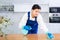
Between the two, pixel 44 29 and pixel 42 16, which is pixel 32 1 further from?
pixel 44 29

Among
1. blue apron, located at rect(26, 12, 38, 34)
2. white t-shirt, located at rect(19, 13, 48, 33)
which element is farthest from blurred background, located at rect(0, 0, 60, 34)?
blue apron, located at rect(26, 12, 38, 34)

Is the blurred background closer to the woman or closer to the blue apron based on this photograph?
the woman

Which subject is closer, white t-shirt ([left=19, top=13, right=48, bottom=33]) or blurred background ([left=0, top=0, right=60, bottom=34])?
white t-shirt ([left=19, top=13, right=48, bottom=33])

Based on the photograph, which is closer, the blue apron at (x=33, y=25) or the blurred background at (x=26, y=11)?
the blue apron at (x=33, y=25)

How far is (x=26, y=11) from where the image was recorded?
2.40 m

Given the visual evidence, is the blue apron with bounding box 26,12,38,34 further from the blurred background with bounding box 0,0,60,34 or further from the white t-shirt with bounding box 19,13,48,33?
the blurred background with bounding box 0,0,60,34

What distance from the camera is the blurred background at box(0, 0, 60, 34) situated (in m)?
2.41

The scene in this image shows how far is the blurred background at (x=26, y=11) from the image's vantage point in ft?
7.90

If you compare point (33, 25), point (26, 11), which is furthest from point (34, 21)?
point (26, 11)

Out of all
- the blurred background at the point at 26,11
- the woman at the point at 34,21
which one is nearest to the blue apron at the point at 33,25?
the woman at the point at 34,21

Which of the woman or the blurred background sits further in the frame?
the blurred background

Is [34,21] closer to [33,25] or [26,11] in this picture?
[33,25]

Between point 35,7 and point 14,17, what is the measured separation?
0.35 meters

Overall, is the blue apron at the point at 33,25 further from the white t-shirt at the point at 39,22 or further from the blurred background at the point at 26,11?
the blurred background at the point at 26,11
